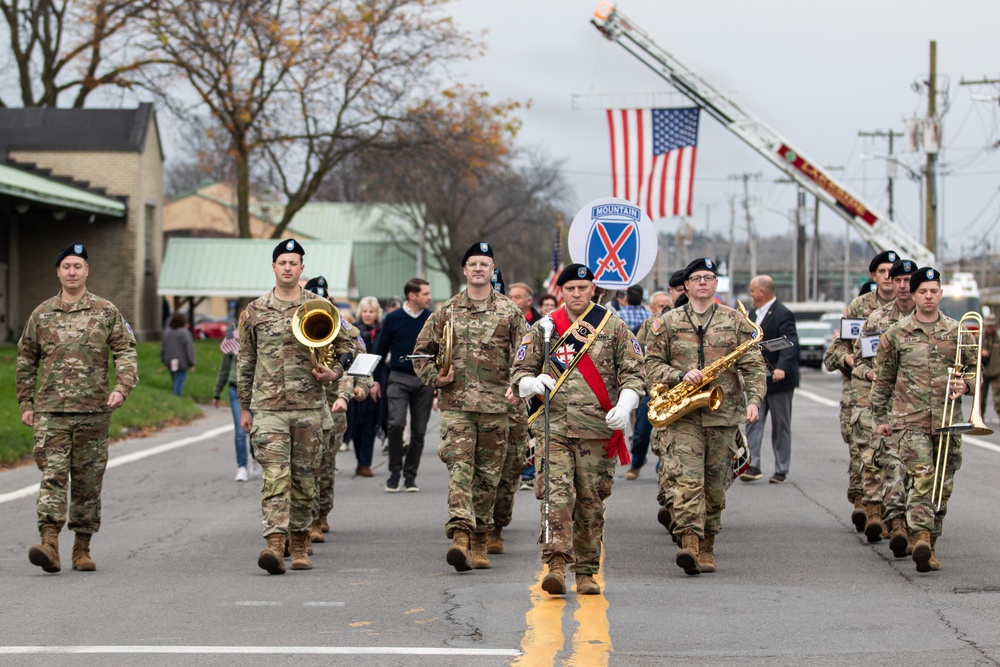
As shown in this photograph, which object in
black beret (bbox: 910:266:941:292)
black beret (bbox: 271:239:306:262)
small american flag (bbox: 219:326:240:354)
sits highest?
black beret (bbox: 271:239:306:262)

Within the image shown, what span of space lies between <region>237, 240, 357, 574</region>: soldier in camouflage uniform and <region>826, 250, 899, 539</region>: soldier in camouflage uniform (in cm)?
418

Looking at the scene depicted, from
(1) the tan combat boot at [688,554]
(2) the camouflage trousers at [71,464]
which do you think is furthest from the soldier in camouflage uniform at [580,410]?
(2) the camouflage trousers at [71,464]

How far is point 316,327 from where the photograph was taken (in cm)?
924

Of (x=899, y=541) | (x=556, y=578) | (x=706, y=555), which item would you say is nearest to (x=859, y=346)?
(x=899, y=541)

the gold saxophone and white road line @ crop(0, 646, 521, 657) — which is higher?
the gold saxophone

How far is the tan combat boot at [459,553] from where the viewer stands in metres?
8.95

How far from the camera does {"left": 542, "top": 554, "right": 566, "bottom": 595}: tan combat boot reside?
8.05 m

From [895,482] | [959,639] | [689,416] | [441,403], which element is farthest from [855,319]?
[959,639]

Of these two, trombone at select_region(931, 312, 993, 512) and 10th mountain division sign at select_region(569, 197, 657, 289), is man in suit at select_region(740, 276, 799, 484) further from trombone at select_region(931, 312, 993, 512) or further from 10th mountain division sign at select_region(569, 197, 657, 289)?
trombone at select_region(931, 312, 993, 512)

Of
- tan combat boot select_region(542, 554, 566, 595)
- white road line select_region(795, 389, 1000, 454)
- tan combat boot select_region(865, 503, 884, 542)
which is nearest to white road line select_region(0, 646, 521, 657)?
tan combat boot select_region(542, 554, 566, 595)

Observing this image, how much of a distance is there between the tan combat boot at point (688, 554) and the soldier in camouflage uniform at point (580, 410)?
2.25 ft

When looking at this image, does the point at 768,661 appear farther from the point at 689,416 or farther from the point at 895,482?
the point at 895,482

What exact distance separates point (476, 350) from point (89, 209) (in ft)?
101

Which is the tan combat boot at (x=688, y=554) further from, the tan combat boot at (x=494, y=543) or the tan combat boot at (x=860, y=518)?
the tan combat boot at (x=860, y=518)
